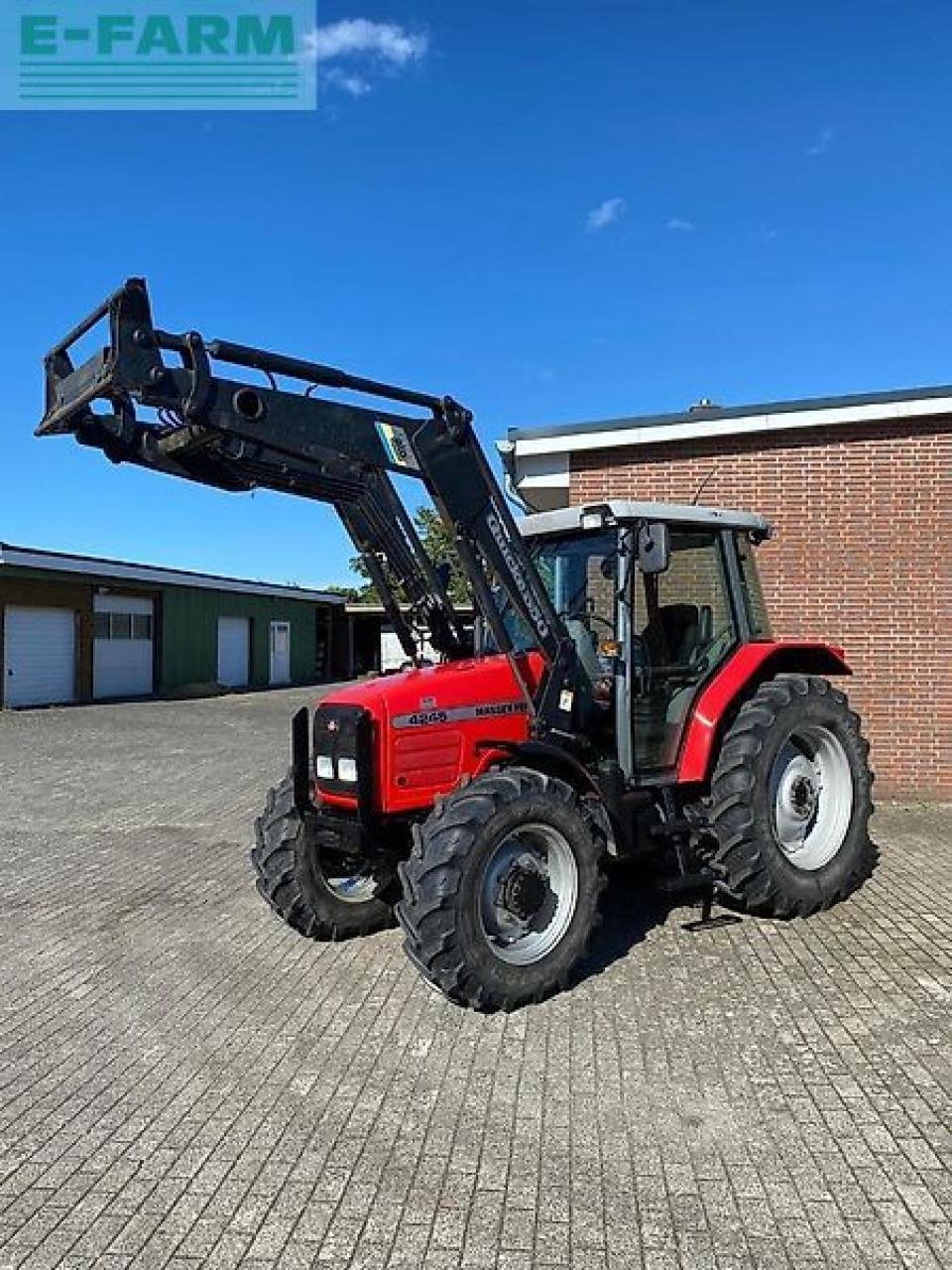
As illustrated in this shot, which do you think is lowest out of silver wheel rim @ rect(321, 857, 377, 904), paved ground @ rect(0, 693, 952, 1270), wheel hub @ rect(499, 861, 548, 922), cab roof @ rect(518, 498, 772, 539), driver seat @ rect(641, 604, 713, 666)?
paved ground @ rect(0, 693, 952, 1270)

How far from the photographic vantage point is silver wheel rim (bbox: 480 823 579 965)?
436 cm

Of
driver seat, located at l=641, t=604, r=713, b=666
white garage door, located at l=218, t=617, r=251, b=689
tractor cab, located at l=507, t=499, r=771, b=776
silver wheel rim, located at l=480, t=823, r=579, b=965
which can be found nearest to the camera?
silver wheel rim, located at l=480, t=823, r=579, b=965

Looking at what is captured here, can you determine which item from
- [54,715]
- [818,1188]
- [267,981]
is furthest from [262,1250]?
[54,715]

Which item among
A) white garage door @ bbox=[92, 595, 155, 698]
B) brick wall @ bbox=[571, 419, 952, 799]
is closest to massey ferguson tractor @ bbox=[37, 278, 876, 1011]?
brick wall @ bbox=[571, 419, 952, 799]

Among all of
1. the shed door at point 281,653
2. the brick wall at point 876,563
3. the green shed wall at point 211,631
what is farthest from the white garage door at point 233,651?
the brick wall at point 876,563

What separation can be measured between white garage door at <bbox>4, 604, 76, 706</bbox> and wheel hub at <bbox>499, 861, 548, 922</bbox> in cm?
1922

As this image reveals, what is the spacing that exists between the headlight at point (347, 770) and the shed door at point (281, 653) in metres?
29.1

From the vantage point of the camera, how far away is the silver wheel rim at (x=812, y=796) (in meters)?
5.75

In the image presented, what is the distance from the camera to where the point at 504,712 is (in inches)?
193

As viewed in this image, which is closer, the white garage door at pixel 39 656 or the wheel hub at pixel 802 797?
the wheel hub at pixel 802 797

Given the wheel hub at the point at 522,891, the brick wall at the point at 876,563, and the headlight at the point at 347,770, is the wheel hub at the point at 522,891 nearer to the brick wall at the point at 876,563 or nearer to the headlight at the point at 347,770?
the headlight at the point at 347,770

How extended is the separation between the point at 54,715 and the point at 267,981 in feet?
55.1

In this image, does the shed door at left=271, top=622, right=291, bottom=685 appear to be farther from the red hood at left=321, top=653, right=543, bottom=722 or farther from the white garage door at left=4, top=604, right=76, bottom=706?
the red hood at left=321, top=653, right=543, bottom=722

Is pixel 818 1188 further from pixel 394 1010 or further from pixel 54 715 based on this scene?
pixel 54 715
